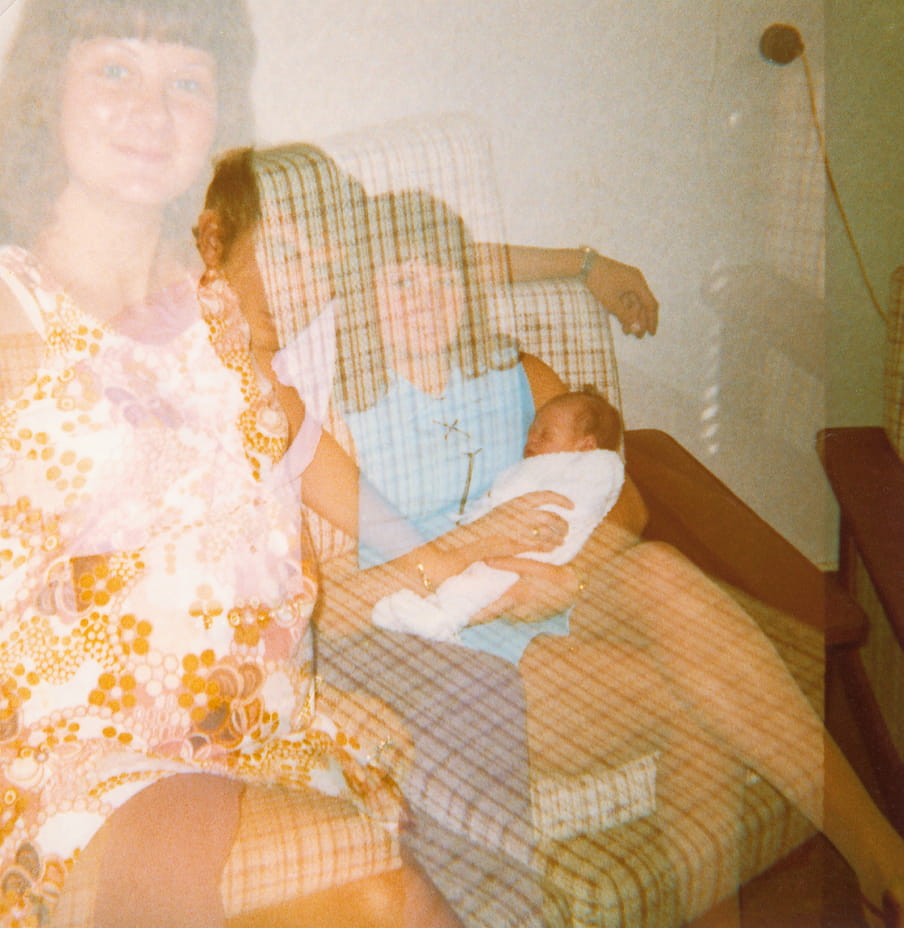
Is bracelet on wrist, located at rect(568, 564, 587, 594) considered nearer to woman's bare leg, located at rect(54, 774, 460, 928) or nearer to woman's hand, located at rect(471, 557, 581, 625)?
woman's hand, located at rect(471, 557, 581, 625)

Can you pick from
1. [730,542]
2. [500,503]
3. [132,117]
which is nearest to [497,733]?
[500,503]

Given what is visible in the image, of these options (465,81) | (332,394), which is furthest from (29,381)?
(465,81)

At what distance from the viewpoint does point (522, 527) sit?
2.71 feet

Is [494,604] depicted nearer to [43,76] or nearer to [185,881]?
[185,881]

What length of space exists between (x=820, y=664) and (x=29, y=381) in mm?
805

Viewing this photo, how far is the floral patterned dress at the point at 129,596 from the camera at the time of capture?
592 mm

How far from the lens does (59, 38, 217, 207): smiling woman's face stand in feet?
1.89

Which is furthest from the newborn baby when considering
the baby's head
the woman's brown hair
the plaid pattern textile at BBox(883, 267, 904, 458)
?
the woman's brown hair

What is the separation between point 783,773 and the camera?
715 millimetres

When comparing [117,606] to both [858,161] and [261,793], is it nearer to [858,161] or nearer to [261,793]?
[261,793]

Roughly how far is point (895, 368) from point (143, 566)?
99 centimetres

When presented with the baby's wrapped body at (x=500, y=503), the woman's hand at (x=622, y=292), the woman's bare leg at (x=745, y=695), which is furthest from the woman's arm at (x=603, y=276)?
the woman's bare leg at (x=745, y=695)

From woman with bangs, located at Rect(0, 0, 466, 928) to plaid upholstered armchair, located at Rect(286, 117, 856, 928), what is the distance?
47 millimetres

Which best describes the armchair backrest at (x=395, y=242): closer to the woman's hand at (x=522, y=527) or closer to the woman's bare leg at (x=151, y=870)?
the woman's hand at (x=522, y=527)
